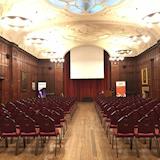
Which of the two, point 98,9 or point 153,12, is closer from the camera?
point 153,12

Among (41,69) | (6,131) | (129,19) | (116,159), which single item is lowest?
(116,159)

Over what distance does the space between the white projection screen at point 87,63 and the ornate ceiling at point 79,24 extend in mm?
2713

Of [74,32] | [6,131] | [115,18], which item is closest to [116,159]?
[6,131]

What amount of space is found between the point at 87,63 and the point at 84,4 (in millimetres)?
14741

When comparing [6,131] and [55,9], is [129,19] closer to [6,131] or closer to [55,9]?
[55,9]

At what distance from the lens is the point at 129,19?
47.5 ft

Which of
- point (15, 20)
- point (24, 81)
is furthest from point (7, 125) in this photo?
point (24, 81)

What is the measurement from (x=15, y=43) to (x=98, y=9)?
6974 mm

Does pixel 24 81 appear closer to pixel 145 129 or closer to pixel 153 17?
pixel 153 17

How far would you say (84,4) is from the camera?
40.5 feet

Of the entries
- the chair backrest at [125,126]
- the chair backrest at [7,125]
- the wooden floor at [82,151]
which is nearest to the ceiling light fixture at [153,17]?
the wooden floor at [82,151]

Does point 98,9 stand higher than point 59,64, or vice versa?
point 98,9

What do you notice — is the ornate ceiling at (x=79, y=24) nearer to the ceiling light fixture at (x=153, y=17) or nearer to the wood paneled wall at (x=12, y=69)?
the ceiling light fixture at (x=153, y=17)

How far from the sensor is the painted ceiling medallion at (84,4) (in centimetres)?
1204
